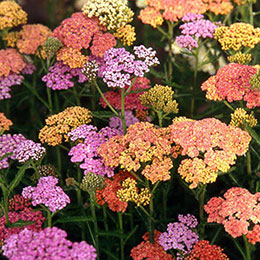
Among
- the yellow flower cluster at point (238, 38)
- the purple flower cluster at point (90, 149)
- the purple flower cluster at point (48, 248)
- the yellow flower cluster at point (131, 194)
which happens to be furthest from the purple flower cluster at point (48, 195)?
the yellow flower cluster at point (238, 38)

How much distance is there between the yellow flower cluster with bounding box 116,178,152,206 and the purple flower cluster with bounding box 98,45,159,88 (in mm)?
798

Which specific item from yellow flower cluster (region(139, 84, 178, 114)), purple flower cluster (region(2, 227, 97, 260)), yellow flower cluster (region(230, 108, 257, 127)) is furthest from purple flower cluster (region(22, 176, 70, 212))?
yellow flower cluster (region(230, 108, 257, 127))

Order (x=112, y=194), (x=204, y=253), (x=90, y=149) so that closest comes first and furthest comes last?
(x=204, y=253), (x=112, y=194), (x=90, y=149)

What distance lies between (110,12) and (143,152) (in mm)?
1595

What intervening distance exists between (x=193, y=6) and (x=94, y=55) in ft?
3.75

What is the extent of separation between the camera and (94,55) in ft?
15.5

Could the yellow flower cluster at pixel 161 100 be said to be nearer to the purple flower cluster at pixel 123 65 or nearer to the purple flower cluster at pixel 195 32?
the purple flower cluster at pixel 123 65

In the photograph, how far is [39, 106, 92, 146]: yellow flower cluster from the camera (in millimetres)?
4004

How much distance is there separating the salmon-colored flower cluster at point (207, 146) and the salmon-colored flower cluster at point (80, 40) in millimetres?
1241

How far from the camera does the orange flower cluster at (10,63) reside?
4.67 m

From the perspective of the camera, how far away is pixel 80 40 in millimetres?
4488

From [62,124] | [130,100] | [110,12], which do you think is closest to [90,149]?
[62,124]

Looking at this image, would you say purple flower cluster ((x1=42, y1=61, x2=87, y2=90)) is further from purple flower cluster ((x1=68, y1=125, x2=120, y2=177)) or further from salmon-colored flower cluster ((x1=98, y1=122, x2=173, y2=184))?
salmon-colored flower cluster ((x1=98, y1=122, x2=173, y2=184))

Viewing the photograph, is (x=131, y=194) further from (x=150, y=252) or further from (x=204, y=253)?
(x=204, y=253)
